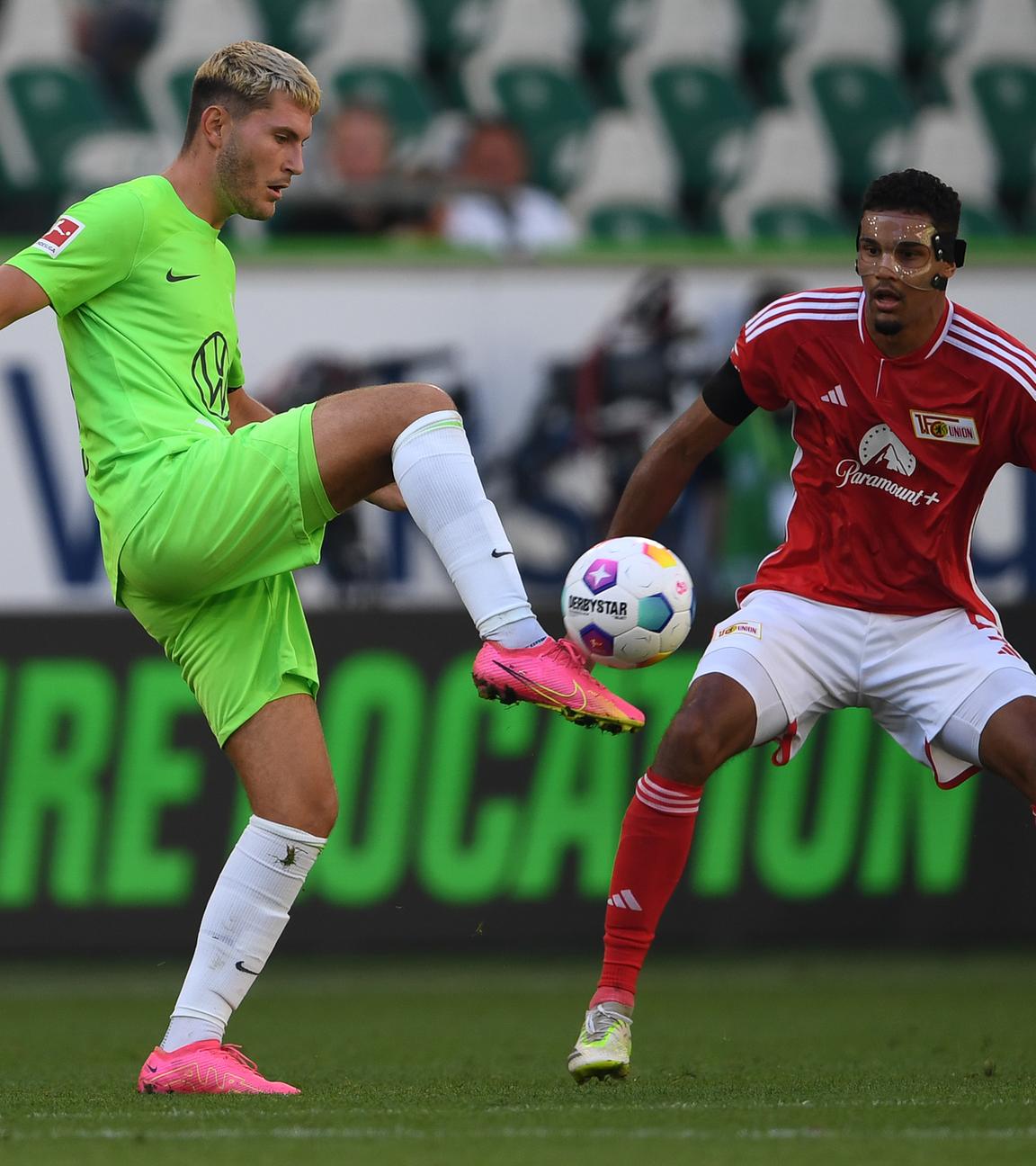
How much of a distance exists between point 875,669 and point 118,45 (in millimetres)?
7608

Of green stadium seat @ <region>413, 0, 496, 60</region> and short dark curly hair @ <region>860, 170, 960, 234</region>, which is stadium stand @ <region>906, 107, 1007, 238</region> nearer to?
green stadium seat @ <region>413, 0, 496, 60</region>

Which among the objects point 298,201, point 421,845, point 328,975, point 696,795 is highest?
point 298,201

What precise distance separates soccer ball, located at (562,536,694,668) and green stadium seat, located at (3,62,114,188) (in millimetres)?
6816

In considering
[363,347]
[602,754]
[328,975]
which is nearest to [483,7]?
[363,347]

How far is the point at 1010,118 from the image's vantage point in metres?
12.4

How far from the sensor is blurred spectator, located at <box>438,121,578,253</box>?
10078 millimetres

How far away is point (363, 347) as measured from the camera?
384 inches

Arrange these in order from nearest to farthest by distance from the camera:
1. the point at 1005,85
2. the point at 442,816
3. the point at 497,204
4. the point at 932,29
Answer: the point at 442,816 < the point at 497,204 < the point at 1005,85 < the point at 932,29

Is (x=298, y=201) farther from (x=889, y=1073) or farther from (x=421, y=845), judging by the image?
(x=889, y=1073)

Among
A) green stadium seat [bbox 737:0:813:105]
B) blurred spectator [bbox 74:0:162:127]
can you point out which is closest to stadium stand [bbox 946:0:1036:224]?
green stadium seat [bbox 737:0:813:105]

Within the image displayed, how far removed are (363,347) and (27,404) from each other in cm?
158

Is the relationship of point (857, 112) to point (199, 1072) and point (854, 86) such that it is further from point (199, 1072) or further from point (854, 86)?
point (199, 1072)

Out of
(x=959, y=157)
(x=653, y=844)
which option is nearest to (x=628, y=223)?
(x=959, y=157)

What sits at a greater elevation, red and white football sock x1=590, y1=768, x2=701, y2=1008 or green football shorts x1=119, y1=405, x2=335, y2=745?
green football shorts x1=119, y1=405, x2=335, y2=745
